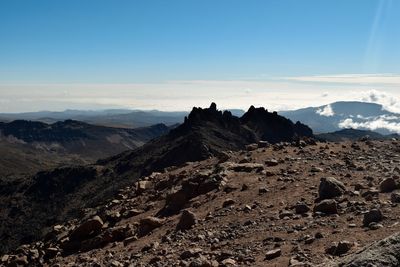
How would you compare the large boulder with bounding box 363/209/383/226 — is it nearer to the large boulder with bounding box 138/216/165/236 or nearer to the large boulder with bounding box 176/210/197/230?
the large boulder with bounding box 176/210/197/230

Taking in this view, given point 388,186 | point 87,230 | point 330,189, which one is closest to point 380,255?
point 330,189

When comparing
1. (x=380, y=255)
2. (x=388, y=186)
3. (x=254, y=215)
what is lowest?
(x=254, y=215)

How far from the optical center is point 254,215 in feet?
63.8

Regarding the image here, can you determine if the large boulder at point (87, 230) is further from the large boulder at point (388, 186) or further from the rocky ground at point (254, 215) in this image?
the large boulder at point (388, 186)

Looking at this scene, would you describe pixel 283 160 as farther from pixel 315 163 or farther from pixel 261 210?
pixel 261 210

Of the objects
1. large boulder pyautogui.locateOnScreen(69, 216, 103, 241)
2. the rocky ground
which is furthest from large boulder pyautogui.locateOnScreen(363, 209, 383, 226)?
large boulder pyautogui.locateOnScreen(69, 216, 103, 241)

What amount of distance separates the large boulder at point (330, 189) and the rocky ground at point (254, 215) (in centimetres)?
4

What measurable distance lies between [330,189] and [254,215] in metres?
3.27

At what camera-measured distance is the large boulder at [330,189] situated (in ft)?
63.6

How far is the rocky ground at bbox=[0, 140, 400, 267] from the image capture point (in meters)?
15.3

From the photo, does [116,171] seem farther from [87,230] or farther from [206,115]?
[87,230]

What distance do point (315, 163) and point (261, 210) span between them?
7.97m

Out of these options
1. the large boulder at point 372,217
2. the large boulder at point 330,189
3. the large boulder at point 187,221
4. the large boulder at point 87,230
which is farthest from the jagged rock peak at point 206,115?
the large boulder at point 372,217

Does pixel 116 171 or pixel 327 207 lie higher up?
pixel 327 207
